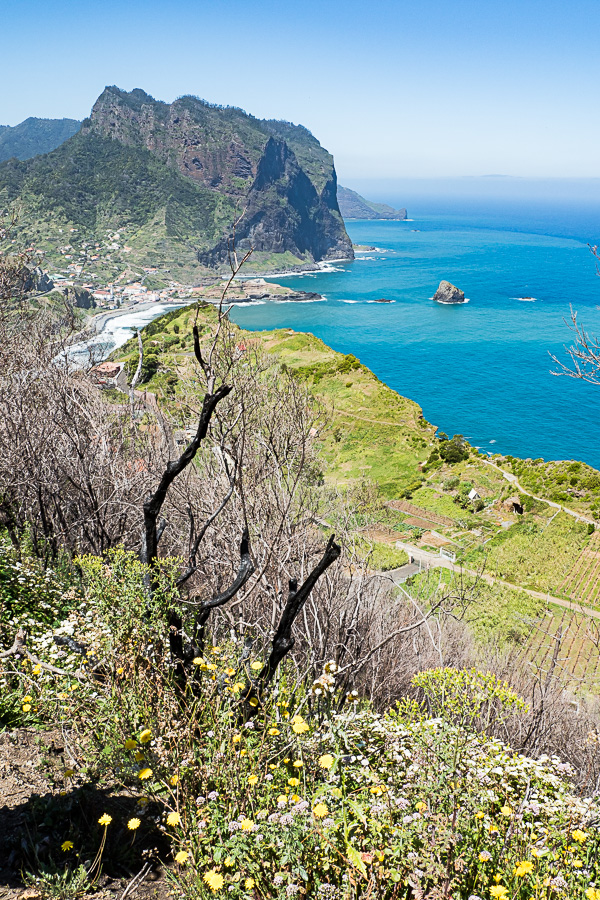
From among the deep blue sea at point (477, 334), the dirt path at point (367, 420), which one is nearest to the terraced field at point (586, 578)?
the deep blue sea at point (477, 334)

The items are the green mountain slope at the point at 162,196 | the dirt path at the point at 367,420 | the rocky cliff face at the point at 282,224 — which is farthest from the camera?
the rocky cliff face at the point at 282,224

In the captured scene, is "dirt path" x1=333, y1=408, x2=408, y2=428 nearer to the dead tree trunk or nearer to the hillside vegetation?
the hillside vegetation

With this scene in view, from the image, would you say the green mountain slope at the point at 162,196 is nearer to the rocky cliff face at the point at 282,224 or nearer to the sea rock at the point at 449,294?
the rocky cliff face at the point at 282,224

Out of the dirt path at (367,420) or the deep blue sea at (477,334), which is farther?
the deep blue sea at (477,334)

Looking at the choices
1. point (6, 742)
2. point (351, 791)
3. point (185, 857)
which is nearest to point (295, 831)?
point (185, 857)

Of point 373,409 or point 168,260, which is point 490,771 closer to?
point 373,409

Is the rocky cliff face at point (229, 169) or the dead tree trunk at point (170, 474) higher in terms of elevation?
the rocky cliff face at point (229, 169)
